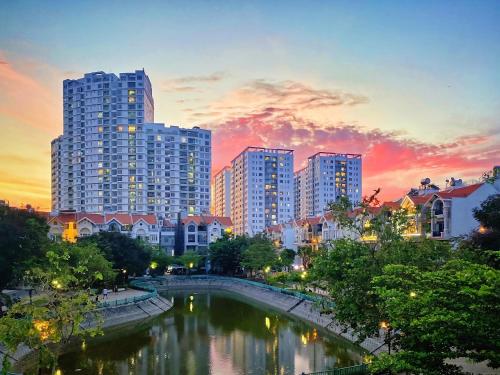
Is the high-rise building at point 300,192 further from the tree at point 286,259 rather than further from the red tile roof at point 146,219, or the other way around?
the tree at point 286,259

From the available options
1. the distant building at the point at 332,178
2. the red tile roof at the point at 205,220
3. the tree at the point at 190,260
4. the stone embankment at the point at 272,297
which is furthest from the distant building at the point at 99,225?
the distant building at the point at 332,178

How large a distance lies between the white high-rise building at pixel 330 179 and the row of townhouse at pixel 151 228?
73955 mm

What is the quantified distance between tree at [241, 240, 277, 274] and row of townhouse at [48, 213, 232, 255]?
2152 cm

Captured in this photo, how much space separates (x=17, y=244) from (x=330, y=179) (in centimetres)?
14234

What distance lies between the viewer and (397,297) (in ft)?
49.3

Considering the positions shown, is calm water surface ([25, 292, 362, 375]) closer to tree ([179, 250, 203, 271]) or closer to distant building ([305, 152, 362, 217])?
tree ([179, 250, 203, 271])

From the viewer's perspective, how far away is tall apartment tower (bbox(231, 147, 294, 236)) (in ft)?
549

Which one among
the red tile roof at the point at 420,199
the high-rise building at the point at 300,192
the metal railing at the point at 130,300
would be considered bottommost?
the metal railing at the point at 130,300

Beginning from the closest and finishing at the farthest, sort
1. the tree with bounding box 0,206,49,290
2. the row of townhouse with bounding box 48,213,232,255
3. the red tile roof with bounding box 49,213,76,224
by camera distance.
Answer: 1. the tree with bounding box 0,206,49,290
2. the red tile roof with bounding box 49,213,76,224
3. the row of townhouse with bounding box 48,213,232,255

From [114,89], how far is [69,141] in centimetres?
2140

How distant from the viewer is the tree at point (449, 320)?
12.3m

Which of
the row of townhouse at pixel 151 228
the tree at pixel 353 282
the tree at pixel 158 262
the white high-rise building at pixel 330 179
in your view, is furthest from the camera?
the white high-rise building at pixel 330 179

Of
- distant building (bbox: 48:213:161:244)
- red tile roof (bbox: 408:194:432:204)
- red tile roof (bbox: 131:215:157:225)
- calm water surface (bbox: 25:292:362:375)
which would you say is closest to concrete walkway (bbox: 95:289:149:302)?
calm water surface (bbox: 25:292:362:375)

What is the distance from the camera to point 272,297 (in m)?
60.4
